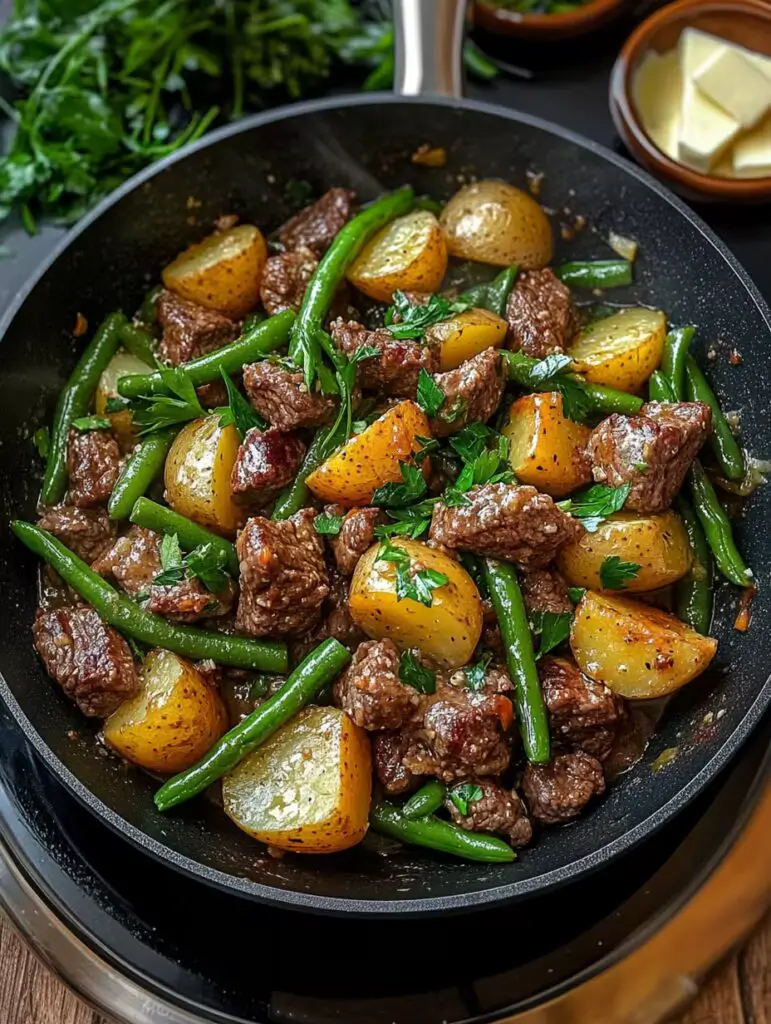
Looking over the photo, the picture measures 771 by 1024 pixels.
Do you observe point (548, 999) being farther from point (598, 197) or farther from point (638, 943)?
point (598, 197)

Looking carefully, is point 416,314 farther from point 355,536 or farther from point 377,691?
point 377,691

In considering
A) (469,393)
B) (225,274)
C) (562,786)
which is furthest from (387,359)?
(562,786)

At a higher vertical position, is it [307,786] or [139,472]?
[139,472]

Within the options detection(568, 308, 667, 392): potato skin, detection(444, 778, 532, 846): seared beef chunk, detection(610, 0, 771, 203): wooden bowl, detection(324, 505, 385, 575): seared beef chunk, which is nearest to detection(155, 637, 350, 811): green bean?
detection(324, 505, 385, 575): seared beef chunk

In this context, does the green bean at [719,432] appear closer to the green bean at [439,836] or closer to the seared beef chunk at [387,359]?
the seared beef chunk at [387,359]

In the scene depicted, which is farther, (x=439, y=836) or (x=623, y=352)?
(x=623, y=352)

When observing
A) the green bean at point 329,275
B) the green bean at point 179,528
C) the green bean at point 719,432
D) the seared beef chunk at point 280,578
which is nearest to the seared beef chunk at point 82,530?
the green bean at point 179,528

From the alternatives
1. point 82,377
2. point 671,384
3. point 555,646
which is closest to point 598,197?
point 671,384
